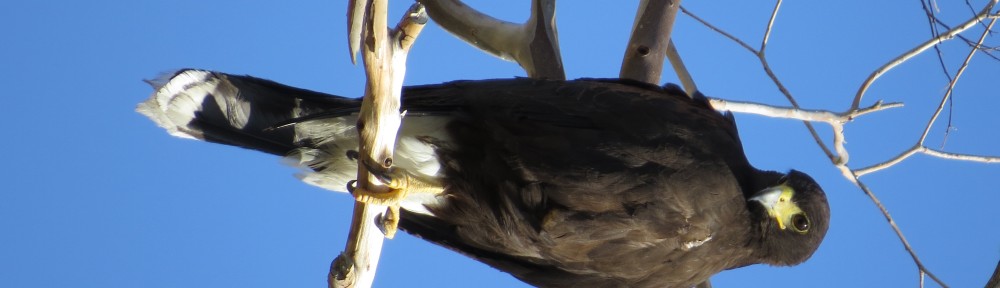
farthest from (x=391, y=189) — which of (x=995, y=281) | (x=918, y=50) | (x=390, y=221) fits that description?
(x=918, y=50)

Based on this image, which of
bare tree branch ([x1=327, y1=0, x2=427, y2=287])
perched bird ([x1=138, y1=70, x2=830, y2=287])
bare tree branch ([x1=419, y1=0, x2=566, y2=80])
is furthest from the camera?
bare tree branch ([x1=419, y1=0, x2=566, y2=80])

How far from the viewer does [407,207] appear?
3.72 meters

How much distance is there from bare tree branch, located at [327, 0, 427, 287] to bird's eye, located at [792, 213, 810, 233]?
1.51m

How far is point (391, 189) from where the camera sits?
3.14 metres

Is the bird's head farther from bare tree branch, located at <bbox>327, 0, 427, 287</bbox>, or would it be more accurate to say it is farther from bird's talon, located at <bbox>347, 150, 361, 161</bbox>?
bird's talon, located at <bbox>347, 150, 361, 161</bbox>

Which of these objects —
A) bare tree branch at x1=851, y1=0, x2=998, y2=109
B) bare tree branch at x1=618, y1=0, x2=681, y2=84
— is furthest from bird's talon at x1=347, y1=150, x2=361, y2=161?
bare tree branch at x1=851, y1=0, x2=998, y2=109

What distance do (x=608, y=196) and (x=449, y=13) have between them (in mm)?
2094

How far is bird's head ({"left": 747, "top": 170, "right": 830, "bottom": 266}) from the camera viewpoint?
3.30m

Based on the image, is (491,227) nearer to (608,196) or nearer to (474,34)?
(608,196)

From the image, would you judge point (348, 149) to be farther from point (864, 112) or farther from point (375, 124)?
point (864, 112)

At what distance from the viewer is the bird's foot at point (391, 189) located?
2.92 m

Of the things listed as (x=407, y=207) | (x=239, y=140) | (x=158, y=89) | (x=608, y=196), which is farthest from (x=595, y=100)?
(x=158, y=89)

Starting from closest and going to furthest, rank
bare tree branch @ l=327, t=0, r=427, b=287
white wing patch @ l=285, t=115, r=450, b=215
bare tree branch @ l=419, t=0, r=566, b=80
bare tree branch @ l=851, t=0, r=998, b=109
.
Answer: bare tree branch @ l=327, t=0, r=427, b=287, white wing patch @ l=285, t=115, r=450, b=215, bare tree branch @ l=851, t=0, r=998, b=109, bare tree branch @ l=419, t=0, r=566, b=80

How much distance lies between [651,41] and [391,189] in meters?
1.64
